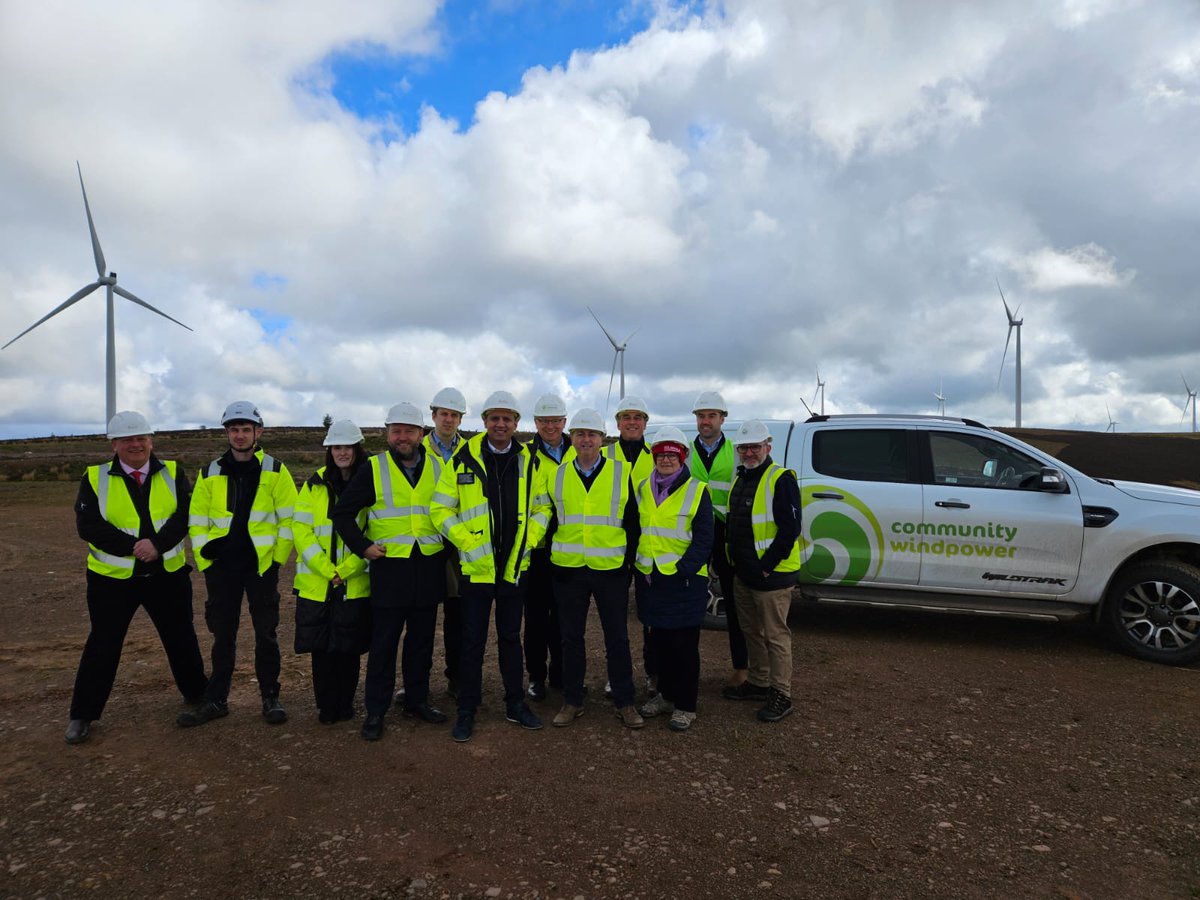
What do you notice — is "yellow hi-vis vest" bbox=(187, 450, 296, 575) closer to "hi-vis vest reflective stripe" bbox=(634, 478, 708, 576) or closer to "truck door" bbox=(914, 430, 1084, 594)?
"hi-vis vest reflective stripe" bbox=(634, 478, 708, 576)

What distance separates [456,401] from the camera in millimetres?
5020

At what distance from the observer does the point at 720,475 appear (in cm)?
516

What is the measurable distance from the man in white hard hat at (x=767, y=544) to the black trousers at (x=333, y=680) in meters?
2.46

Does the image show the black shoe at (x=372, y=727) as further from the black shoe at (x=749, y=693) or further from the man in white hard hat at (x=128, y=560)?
the black shoe at (x=749, y=693)

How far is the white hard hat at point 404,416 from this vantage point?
4.50 meters

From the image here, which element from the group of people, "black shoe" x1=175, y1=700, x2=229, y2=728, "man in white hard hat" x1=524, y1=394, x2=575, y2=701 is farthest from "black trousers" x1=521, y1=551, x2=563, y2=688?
"black shoe" x1=175, y1=700, x2=229, y2=728

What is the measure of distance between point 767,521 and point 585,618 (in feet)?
4.07

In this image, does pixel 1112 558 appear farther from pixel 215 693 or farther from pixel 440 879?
pixel 215 693

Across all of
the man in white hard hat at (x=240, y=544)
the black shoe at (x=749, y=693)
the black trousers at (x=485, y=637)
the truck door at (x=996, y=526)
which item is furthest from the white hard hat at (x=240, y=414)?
the truck door at (x=996, y=526)

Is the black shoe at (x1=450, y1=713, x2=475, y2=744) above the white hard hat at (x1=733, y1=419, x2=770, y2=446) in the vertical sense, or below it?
below

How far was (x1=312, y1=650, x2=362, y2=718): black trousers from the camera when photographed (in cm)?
447

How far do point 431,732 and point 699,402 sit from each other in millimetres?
2725

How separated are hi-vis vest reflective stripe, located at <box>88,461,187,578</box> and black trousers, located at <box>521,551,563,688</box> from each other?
2134mm

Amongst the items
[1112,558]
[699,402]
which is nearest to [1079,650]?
[1112,558]
